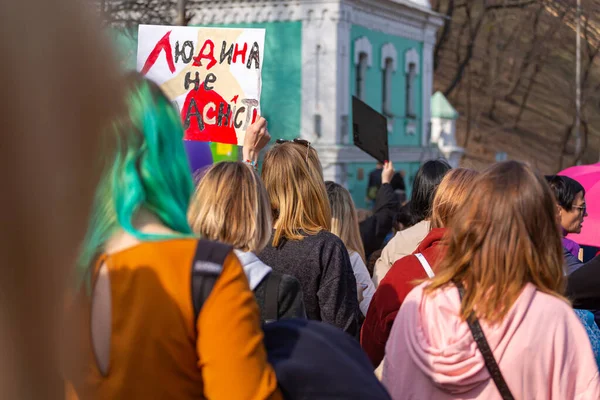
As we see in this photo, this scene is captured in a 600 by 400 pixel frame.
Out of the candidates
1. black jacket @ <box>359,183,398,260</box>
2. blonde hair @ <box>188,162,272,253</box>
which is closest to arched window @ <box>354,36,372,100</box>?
black jacket @ <box>359,183,398,260</box>

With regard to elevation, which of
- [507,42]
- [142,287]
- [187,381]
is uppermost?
[507,42]

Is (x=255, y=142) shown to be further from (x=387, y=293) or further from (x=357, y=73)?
(x=357, y=73)

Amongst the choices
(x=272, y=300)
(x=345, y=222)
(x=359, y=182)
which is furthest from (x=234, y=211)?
(x=359, y=182)

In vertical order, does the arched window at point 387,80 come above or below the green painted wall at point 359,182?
above

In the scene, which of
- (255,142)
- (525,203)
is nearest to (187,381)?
(525,203)

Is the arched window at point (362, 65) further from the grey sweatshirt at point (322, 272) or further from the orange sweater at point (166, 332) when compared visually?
the orange sweater at point (166, 332)

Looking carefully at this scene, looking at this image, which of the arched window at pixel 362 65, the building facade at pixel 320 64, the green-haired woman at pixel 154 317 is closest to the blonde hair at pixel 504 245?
the green-haired woman at pixel 154 317

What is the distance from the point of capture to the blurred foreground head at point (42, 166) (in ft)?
4.65

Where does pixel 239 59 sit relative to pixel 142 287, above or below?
above

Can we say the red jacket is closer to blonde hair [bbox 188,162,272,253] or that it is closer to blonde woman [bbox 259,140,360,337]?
blonde woman [bbox 259,140,360,337]

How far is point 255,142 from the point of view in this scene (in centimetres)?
458

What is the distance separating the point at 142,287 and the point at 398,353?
1105 mm

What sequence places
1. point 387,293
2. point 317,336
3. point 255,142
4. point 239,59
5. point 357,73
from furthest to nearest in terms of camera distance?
point 357,73 < point 239,59 < point 255,142 < point 387,293 < point 317,336

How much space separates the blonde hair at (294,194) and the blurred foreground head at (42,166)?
2403 millimetres
